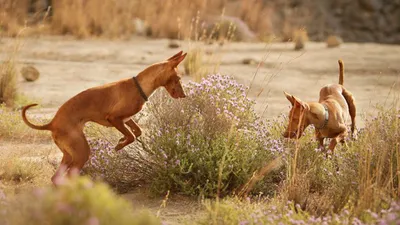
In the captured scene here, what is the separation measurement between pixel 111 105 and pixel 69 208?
232cm

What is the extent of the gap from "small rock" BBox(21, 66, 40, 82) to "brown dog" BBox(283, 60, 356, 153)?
624 cm

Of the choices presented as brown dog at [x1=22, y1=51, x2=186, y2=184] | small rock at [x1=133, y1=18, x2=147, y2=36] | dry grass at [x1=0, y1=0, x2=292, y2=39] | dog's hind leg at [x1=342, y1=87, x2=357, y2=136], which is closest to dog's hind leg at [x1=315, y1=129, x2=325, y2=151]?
dog's hind leg at [x1=342, y1=87, x2=357, y2=136]

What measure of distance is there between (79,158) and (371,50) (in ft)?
44.0

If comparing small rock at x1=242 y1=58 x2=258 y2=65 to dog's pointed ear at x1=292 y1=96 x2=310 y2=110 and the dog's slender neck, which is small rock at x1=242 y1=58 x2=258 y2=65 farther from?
the dog's slender neck

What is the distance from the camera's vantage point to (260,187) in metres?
6.30

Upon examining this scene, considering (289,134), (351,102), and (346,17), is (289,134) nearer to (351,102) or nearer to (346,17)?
(351,102)

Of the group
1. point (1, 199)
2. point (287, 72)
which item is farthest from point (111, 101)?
point (287, 72)

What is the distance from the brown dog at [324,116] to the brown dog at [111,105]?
121 centimetres

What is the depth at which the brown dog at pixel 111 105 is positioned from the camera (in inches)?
223

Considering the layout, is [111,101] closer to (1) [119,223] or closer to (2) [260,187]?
(2) [260,187]

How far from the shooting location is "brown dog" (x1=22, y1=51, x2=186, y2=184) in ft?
18.6

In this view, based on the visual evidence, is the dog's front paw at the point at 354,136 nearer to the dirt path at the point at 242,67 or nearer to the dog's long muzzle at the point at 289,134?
the dog's long muzzle at the point at 289,134

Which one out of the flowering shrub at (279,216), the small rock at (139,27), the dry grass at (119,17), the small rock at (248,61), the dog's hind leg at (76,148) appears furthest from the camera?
the small rock at (139,27)

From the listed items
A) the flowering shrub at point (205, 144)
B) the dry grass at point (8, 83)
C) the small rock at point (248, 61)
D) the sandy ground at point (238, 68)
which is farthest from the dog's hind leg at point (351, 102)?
the small rock at point (248, 61)
